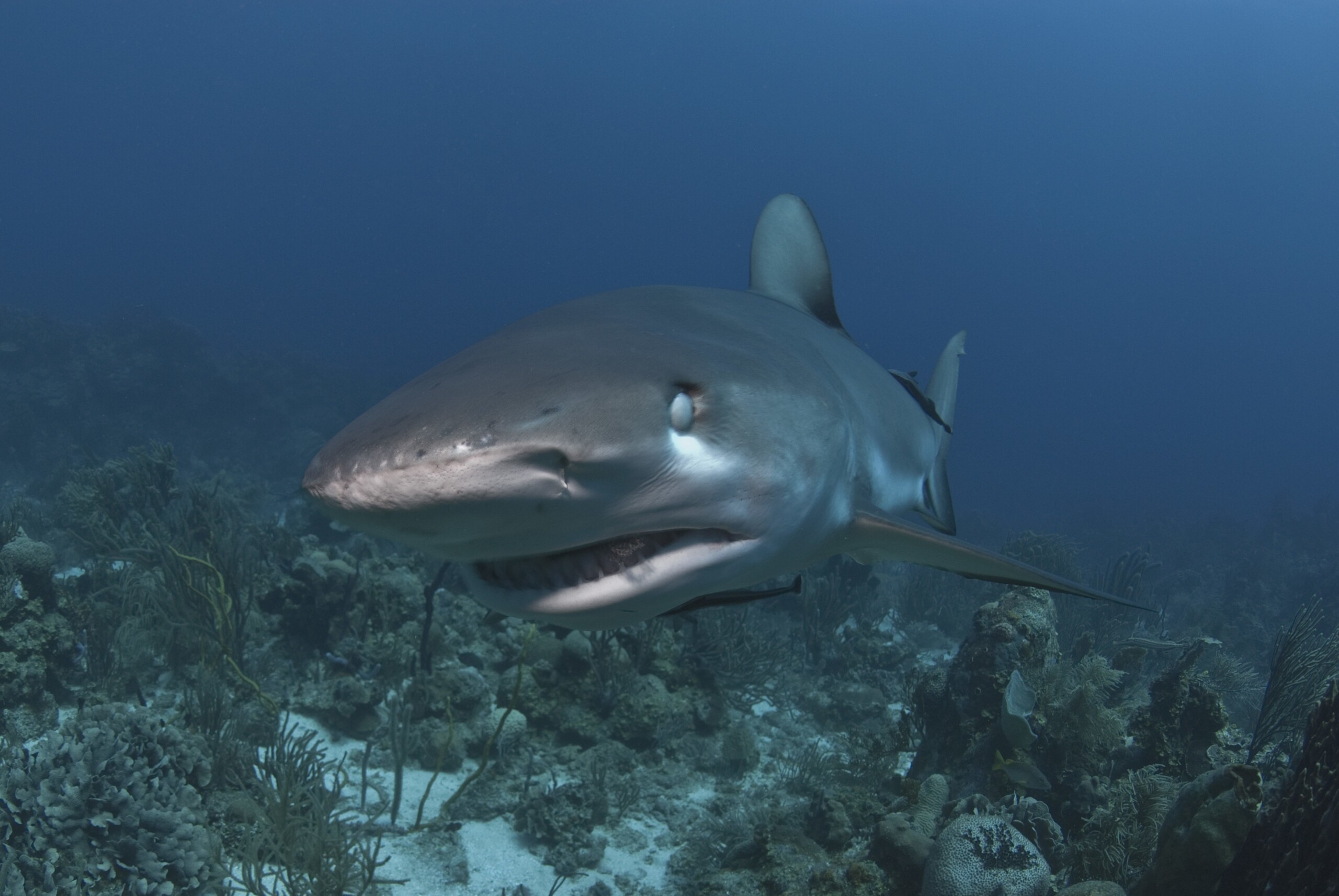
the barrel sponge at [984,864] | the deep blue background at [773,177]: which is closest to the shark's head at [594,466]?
the barrel sponge at [984,864]

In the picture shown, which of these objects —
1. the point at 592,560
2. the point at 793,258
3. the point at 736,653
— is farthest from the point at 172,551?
the point at 592,560

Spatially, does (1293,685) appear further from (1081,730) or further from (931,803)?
(931,803)

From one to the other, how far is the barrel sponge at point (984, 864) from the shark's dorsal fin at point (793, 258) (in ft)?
8.65

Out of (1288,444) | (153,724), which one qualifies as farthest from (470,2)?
(1288,444)

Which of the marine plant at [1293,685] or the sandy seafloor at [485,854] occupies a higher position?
the marine plant at [1293,685]

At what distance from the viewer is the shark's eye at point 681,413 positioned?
1.22 m

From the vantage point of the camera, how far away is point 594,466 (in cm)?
102

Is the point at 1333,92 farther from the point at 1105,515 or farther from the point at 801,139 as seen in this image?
the point at 1105,515

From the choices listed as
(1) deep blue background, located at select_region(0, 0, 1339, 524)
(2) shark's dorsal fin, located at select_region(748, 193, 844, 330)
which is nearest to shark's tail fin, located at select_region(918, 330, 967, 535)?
(2) shark's dorsal fin, located at select_region(748, 193, 844, 330)

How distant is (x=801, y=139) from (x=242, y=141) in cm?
12772

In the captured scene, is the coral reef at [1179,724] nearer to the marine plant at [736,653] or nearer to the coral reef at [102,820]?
the marine plant at [736,653]

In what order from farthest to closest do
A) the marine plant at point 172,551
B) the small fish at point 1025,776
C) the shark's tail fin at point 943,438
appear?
the marine plant at point 172,551, the small fish at point 1025,776, the shark's tail fin at point 943,438

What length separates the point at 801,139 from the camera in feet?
443

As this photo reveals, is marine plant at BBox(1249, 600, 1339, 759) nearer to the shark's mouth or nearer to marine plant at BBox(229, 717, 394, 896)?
the shark's mouth
